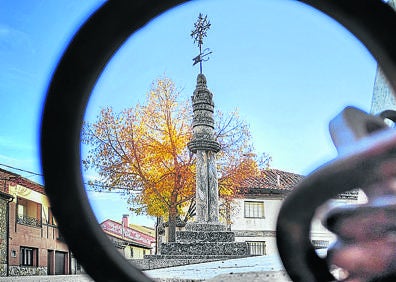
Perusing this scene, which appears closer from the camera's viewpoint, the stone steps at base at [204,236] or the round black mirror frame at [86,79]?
the round black mirror frame at [86,79]

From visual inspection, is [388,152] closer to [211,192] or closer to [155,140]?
[211,192]

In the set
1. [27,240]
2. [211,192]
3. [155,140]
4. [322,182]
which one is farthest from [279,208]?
[27,240]

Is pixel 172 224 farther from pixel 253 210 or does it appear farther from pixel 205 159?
pixel 253 210

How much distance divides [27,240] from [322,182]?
17.6m

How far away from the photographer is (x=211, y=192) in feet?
25.2

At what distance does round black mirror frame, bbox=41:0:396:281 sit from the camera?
23cm

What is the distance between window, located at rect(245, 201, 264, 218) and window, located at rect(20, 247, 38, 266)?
7294 mm

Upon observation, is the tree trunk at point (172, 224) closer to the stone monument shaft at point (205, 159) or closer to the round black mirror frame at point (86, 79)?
the stone monument shaft at point (205, 159)

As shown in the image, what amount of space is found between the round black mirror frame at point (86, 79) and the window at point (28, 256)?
17.2 meters

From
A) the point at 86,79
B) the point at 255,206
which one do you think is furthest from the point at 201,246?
the point at 255,206

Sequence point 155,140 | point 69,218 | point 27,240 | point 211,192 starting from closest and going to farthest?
point 69,218
point 211,192
point 155,140
point 27,240

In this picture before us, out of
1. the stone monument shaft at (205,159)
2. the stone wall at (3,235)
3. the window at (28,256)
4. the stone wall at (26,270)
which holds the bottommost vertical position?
the stone wall at (26,270)

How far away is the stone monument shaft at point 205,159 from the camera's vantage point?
7.56m

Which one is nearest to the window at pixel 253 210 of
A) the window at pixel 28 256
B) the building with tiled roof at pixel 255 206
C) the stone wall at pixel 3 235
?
the building with tiled roof at pixel 255 206
